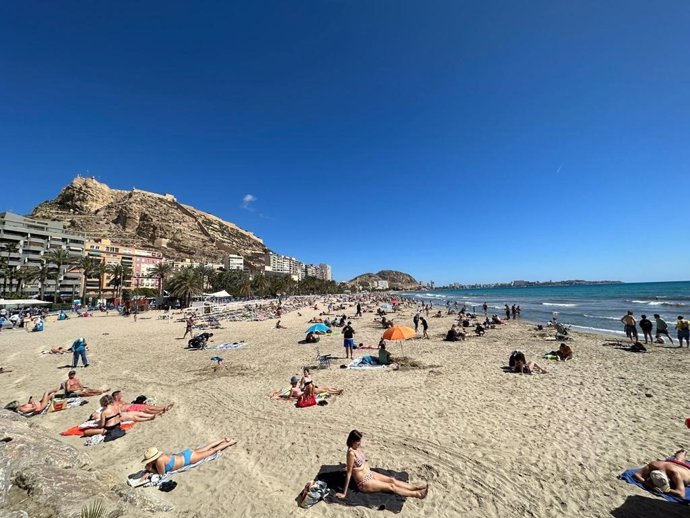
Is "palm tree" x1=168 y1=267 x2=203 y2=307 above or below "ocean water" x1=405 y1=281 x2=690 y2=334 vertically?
above

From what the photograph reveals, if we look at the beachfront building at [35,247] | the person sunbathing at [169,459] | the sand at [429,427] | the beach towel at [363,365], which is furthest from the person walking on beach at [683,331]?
the beachfront building at [35,247]

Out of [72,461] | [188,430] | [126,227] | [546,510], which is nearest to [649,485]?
[546,510]

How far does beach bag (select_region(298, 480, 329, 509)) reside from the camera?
4.10 metres

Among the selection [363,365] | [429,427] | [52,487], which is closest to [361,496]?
[429,427]

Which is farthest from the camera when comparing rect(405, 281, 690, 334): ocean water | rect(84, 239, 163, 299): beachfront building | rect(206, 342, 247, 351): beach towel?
rect(84, 239, 163, 299): beachfront building

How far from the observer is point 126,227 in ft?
406

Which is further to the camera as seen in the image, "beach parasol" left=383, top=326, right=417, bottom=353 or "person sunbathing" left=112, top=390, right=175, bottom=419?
"beach parasol" left=383, top=326, right=417, bottom=353

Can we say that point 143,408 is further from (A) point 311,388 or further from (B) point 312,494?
(B) point 312,494

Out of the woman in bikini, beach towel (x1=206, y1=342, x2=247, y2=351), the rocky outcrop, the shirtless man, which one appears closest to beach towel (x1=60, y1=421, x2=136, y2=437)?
the rocky outcrop

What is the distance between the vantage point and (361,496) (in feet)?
13.9

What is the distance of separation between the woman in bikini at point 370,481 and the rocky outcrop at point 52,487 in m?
2.34

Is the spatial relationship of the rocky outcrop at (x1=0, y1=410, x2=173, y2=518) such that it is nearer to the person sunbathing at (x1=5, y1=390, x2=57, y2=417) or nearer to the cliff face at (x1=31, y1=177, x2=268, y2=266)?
the person sunbathing at (x1=5, y1=390, x2=57, y2=417)

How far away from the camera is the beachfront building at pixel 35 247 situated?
58747 mm

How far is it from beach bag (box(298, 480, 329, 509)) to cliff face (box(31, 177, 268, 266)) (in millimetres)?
122128
